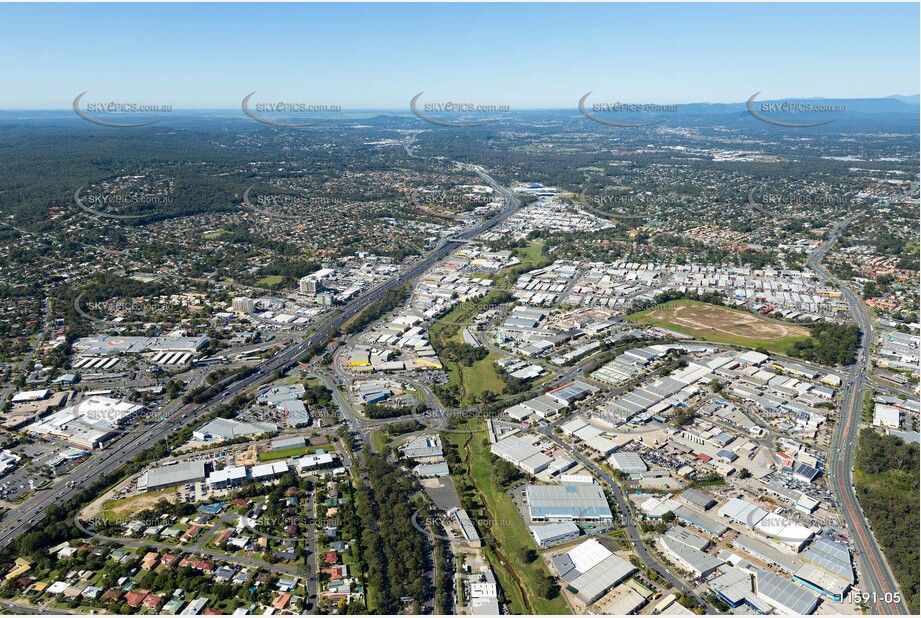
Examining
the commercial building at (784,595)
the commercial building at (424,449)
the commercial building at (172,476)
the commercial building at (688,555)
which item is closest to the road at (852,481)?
the commercial building at (784,595)

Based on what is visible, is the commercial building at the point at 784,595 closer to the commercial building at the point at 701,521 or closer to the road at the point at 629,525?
the road at the point at 629,525

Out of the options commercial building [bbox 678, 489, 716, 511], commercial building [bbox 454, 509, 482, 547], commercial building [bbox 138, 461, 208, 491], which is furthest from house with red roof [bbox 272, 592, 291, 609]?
commercial building [bbox 678, 489, 716, 511]

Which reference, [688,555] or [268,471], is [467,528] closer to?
[688,555]

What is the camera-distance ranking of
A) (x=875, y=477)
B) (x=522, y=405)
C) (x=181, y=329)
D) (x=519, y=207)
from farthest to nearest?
(x=519, y=207) → (x=181, y=329) → (x=522, y=405) → (x=875, y=477)

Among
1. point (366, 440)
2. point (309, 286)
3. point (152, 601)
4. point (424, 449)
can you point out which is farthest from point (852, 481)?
point (309, 286)

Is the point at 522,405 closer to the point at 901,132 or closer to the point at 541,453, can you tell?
the point at 541,453

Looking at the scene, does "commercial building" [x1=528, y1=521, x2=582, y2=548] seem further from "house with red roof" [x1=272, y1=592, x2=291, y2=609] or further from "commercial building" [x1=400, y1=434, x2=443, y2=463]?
"house with red roof" [x1=272, y1=592, x2=291, y2=609]

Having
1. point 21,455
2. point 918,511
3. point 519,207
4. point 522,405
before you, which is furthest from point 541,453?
point 519,207
